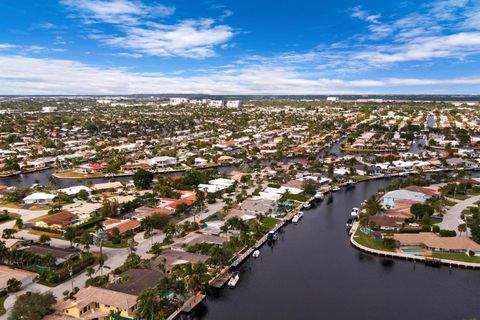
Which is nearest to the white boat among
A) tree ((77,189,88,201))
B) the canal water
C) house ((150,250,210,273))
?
the canal water

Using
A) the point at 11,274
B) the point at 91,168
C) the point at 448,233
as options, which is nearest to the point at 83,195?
the point at 91,168

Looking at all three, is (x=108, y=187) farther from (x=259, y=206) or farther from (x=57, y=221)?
(x=259, y=206)

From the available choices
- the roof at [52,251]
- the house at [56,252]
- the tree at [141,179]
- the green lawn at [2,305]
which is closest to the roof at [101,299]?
the green lawn at [2,305]

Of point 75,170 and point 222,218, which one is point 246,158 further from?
point 222,218

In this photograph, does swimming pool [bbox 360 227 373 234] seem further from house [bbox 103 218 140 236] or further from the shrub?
house [bbox 103 218 140 236]

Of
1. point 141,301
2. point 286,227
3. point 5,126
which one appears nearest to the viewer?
point 141,301

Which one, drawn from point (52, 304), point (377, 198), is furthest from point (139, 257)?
point (377, 198)
